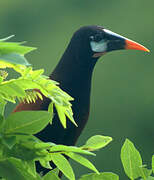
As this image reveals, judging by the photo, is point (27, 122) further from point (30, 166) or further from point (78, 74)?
point (78, 74)

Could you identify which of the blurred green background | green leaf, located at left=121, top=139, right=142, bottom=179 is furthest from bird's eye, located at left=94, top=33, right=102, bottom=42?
the blurred green background

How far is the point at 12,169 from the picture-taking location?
0.50 metres

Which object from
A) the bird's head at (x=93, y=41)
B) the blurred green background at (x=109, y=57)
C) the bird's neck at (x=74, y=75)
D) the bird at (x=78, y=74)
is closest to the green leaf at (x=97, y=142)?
the bird at (x=78, y=74)

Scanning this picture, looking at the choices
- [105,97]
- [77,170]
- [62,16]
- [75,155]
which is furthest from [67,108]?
[62,16]

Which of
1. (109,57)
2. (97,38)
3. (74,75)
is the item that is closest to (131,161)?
(74,75)

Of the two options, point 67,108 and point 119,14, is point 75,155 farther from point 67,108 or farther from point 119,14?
point 119,14

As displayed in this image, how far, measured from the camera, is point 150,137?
311 inches

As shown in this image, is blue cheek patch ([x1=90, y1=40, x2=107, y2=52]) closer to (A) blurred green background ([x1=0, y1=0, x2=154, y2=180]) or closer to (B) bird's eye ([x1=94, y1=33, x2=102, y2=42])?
(B) bird's eye ([x1=94, y1=33, x2=102, y2=42])

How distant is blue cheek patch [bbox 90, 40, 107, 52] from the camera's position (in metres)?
2.18

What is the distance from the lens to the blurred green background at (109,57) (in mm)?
7215

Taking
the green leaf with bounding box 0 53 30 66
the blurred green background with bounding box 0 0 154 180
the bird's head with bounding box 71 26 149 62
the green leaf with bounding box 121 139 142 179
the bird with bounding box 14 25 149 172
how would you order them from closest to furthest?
the green leaf with bounding box 0 53 30 66
the green leaf with bounding box 121 139 142 179
the bird with bounding box 14 25 149 172
the bird's head with bounding box 71 26 149 62
the blurred green background with bounding box 0 0 154 180

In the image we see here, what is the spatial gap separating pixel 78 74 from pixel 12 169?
1597 mm

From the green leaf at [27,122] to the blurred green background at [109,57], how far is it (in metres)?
6.15

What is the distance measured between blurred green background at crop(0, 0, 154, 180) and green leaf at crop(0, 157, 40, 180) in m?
6.15
